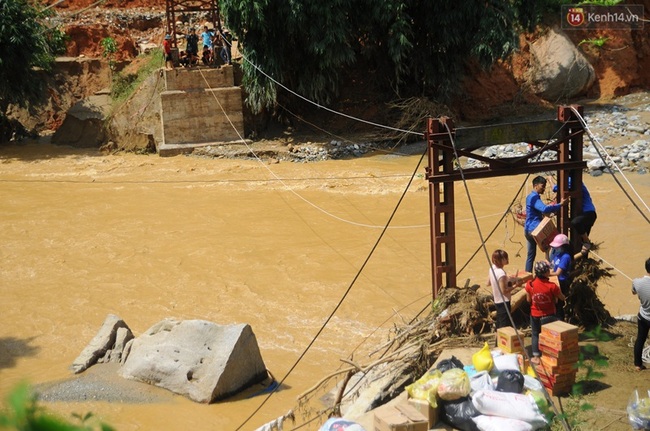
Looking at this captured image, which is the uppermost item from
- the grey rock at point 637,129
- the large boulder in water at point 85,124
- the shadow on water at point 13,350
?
the large boulder in water at point 85,124

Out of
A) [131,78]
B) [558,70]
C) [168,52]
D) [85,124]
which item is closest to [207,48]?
[168,52]

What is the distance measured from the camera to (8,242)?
15.0 m

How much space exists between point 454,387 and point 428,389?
0.82 feet

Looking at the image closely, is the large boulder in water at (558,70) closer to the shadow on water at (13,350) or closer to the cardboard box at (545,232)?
the cardboard box at (545,232)

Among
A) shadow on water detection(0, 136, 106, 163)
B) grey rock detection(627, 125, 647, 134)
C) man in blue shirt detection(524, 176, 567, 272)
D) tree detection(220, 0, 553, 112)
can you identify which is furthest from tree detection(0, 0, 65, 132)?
man in blue shirt detection(524, 176, 567, 272)

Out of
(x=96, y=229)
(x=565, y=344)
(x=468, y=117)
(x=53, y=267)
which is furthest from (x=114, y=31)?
(x=565, y=344)

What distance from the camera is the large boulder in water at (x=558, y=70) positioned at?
83.2ft

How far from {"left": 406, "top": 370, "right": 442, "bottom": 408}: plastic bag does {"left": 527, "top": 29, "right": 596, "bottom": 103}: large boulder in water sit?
68.1ft

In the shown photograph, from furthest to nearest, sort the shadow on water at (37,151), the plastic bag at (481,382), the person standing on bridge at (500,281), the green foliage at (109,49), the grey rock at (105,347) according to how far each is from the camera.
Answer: the green foliage at (109,49)
the shadow on water at (37,151)
the grey rock at (105,347)
the person standing on bridge at (500,281)
the plastic bag at (481,382)

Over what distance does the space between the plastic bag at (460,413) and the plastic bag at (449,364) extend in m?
0.56

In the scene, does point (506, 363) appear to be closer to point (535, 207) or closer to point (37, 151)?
point (535, 207)

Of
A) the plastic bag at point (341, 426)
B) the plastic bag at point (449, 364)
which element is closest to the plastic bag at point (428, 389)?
the plastic bag at point (449, 364)

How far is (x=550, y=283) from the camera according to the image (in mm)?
7254

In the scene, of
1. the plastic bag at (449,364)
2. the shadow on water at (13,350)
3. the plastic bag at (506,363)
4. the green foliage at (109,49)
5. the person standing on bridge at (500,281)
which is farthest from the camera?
the green foliage at (109,49)
